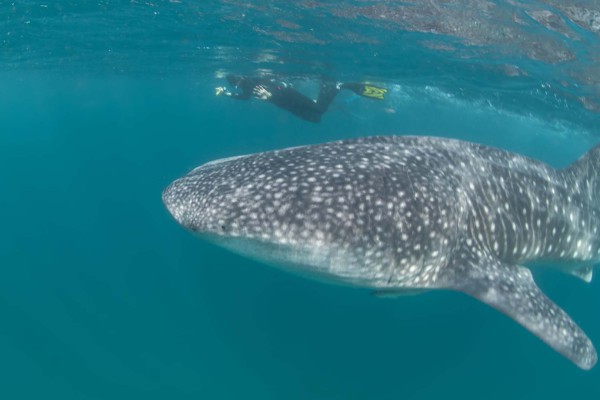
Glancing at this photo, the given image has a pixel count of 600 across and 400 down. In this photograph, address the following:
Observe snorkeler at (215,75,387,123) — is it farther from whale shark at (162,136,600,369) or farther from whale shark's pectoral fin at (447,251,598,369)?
whale shark's pectoral fin at (447,251,598,369)

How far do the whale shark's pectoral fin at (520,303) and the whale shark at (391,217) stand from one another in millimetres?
13

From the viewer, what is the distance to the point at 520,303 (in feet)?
16.4

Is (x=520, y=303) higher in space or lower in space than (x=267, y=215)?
lower

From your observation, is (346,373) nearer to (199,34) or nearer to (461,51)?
(461,51)

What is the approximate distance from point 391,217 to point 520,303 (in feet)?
6.16

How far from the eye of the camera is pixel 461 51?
55.2ft

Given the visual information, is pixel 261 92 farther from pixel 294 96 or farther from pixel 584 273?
pixel 584 273

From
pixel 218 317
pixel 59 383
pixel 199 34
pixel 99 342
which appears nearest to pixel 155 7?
pixel 199 34

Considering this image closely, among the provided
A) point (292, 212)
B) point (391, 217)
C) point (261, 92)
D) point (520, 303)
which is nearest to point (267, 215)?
point (292, 212)

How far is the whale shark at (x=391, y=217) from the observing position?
163 inches

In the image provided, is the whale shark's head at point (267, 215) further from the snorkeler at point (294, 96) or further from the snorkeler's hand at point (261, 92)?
the snorkeler's hand at point (261, 92)

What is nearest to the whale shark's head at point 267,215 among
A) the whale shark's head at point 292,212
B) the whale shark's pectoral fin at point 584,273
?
the whale shark's head at point 292,212

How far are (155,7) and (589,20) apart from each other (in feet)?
43.2

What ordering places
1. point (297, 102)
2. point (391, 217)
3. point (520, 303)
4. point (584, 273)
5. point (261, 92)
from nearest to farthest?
point (391, 217)
point (520, 303)
point (584, 273)
point (297, 102)
point (261, 92)
